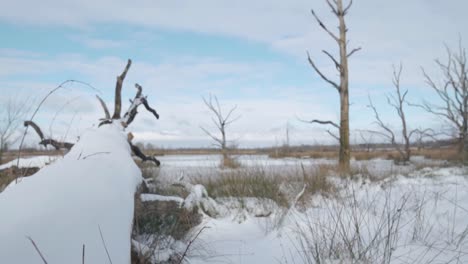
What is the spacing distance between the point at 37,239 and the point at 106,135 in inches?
102

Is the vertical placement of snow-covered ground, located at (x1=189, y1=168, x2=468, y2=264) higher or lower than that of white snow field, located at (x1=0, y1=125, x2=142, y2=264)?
lower

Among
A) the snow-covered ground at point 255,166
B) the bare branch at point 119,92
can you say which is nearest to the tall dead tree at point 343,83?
the snow-covered ground at point 255,166

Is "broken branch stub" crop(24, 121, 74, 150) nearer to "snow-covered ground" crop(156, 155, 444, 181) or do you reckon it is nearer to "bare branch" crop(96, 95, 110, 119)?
"bare branch" crop(96, 95, 110, 119)

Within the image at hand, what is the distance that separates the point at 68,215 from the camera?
1.72 meters

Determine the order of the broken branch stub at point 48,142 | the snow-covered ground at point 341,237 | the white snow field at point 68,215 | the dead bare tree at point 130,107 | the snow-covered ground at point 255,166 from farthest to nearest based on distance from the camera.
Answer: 1. the snow-covered ground at point 255,166
2. the dead bare tree at point 130,107
3. the broken branch stub at point 48,142
4. the snow-covered ground at point 341,237
5. the white snow field at point 68,215

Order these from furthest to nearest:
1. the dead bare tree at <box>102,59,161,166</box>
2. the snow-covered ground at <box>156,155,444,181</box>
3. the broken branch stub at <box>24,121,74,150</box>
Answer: the snow-covered ground at <box>156,155,444,181</box>, the dead bare tree at <box>102,59,161,166</box>, the broken branch stub at <box>24,121,74,150</box>

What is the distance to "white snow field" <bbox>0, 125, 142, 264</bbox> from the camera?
145 centimetres

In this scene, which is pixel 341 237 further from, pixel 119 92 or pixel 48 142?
pixel 119 92

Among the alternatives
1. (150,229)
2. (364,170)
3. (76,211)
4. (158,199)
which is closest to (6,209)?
(76,211)

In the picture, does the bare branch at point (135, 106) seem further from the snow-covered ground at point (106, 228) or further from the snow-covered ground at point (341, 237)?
the snow-covered ground at point (341, 237)

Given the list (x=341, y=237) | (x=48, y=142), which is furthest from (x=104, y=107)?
(x=341, y=237)

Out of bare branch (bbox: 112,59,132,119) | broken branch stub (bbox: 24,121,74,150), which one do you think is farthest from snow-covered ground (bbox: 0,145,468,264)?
bare branch (bbox: 112,59,132,119)

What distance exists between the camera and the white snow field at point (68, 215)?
4.76 ft

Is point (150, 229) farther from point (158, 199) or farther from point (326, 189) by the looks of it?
point (326, 189)
